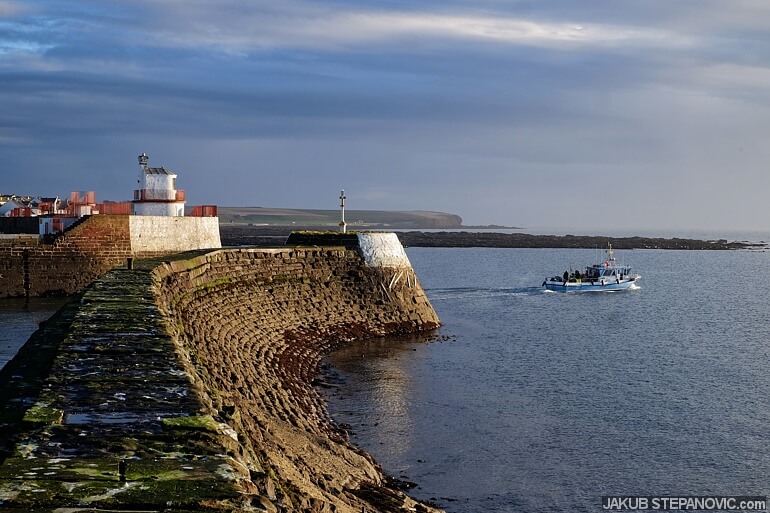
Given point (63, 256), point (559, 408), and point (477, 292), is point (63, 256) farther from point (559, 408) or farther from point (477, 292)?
point (477, 292)

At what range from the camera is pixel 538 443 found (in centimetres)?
1767

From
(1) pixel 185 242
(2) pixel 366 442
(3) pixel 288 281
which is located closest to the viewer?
(2) pixel 366 442

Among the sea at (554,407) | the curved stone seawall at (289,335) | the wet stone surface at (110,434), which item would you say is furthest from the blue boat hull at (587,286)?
the wet stone surface at (110,434)

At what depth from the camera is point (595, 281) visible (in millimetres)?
64875

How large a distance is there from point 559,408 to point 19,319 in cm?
1715

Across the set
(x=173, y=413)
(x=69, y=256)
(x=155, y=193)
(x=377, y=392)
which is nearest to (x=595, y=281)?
(x=155, y=193)

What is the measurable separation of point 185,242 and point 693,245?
489ft

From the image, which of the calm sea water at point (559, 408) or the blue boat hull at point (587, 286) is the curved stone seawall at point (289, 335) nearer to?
the calm sea water at point (559, 408)

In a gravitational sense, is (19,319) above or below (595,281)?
above

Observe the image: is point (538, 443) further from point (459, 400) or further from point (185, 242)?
point (185, 242)

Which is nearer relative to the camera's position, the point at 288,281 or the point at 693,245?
the point at 288,281

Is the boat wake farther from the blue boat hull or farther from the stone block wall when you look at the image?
the stone block wall

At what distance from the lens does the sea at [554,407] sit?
15.3 meters

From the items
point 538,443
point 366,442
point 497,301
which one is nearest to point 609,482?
point 538,443
